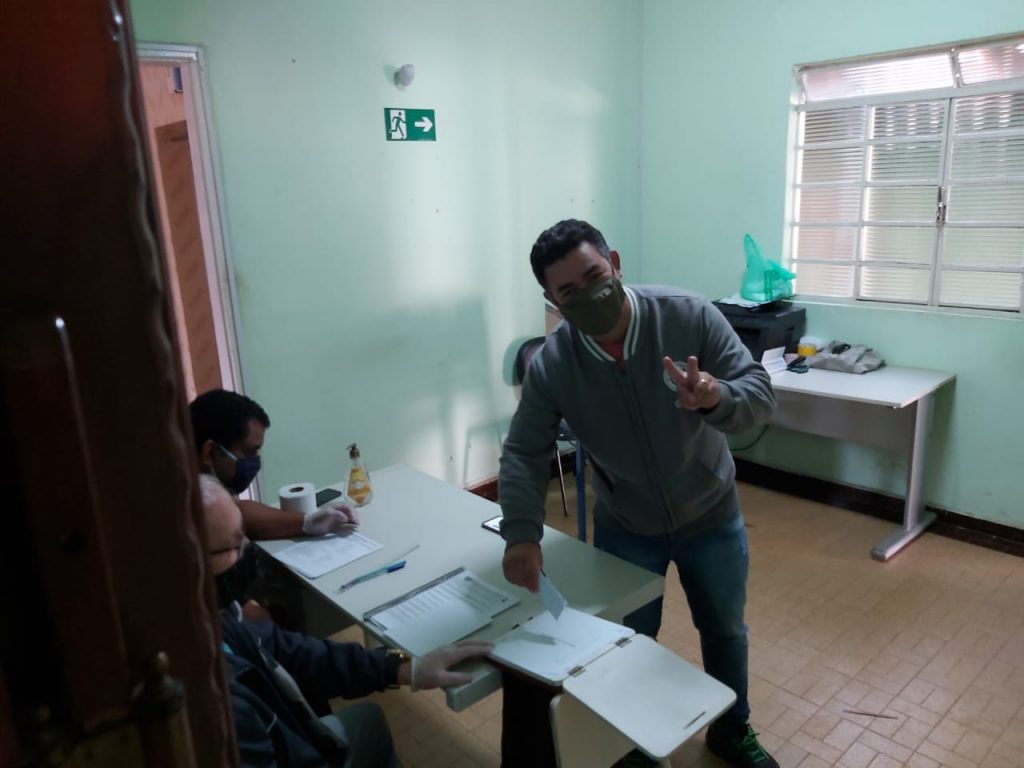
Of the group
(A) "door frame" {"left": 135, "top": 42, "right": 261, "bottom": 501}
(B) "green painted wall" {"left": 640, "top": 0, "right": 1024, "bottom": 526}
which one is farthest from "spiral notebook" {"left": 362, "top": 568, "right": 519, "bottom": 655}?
(B) "green painted wall" {"left": 640, "top": 0, "right": 1024, "bottom": 526}

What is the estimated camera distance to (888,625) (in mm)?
2725

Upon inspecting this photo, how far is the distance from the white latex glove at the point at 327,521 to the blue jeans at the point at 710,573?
693 millimetres

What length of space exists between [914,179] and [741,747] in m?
2.65

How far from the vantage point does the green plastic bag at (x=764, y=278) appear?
3.68 metres

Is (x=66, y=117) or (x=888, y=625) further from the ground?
(x=66, y=117)

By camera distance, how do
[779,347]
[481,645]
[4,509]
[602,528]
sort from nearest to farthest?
[4,509], [481,645], [602,528], [779,347]

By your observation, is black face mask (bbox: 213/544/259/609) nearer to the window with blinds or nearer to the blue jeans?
the blue jeans

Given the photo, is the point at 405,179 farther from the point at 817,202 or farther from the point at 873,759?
the point at 873,759

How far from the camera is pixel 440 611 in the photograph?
1603 mm

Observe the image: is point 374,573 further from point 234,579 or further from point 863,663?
point 863,663

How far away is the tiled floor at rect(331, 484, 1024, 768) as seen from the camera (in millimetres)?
2143

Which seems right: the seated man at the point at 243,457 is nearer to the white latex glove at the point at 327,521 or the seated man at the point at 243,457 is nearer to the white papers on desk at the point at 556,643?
the white latex glove at the point at 327,521

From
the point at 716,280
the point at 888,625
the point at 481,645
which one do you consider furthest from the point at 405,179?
the point at 888,625

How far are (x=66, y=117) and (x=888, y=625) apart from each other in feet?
10.1
